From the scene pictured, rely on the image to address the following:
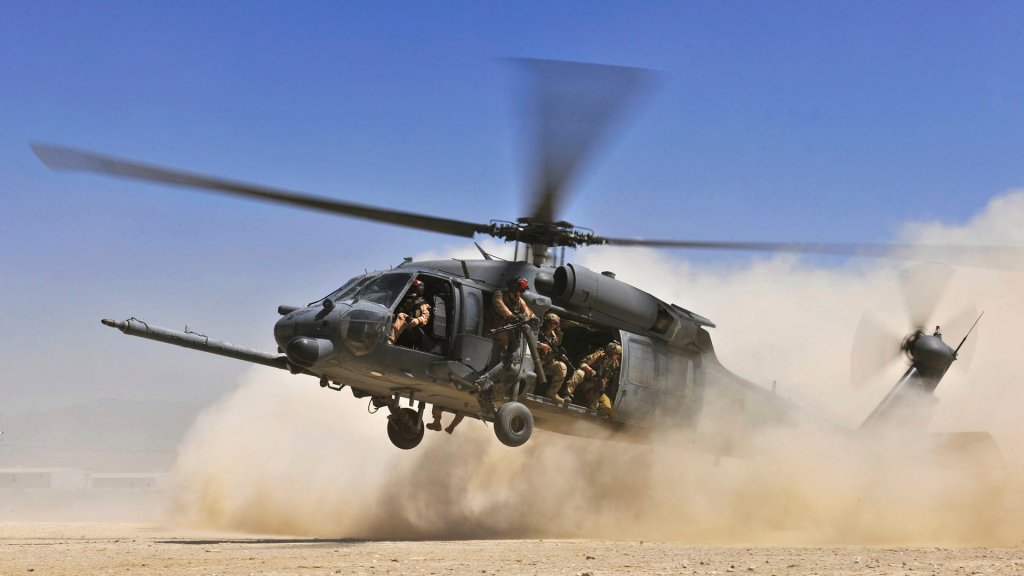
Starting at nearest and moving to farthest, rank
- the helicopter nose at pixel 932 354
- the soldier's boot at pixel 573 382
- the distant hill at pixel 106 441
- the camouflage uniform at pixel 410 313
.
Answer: the camouflage uniform at pixel 410 313 < the soldier's boot at pixel 573 382 < the helicopter nose at pixel 932 354 < the distant hill at pixel 106 441

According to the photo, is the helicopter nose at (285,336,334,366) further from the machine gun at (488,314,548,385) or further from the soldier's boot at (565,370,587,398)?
the soldier's boot at (565,370,587,398)

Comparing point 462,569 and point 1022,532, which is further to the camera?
point 1022,532

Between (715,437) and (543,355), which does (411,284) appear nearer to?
(543,355)

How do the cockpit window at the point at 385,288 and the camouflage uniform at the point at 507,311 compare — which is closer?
the cockpit window at the point at 385,288

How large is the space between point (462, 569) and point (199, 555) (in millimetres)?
2906

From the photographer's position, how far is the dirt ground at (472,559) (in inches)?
333

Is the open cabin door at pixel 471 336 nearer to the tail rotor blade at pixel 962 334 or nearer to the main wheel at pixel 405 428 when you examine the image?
the main wheel at pixel 405 428

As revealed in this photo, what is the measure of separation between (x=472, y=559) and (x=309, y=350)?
303 centimetres

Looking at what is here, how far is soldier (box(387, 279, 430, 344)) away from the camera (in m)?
12.1

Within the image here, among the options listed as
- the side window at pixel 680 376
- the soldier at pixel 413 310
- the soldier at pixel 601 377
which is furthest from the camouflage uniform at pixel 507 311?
the side window at pixel 680 376

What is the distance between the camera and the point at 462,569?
8.52m

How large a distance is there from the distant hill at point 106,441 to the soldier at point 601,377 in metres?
39.8

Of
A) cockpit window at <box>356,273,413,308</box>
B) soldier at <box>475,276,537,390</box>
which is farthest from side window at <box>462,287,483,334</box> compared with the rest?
cockpit window at <box>356,273,413,308</box>

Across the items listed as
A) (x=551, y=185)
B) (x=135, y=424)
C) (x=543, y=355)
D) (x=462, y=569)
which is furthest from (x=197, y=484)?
(x=135, y=424)
